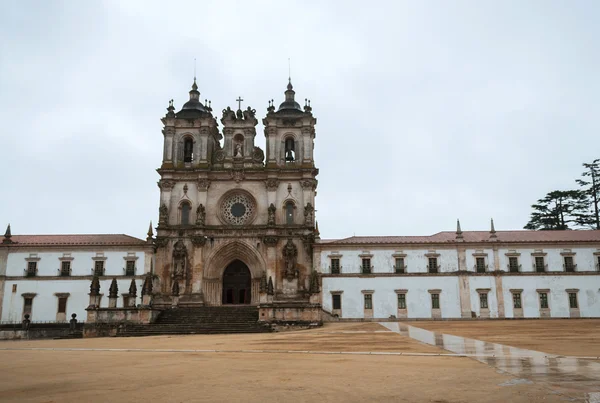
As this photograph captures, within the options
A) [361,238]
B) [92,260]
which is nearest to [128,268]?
[92,260]

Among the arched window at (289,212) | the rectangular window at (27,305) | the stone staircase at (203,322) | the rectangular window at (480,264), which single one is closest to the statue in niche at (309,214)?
the arched window at (289,212)

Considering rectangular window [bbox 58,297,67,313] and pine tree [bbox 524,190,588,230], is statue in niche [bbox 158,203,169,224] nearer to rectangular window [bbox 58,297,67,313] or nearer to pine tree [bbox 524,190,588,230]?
rectangular window [bbox 58,297,67,313]

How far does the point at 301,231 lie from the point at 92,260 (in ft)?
58.5

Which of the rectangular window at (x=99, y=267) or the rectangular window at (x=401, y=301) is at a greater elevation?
the rectangular window at (x=99, y=267)

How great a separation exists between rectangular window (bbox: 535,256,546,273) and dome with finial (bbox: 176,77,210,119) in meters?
31.8

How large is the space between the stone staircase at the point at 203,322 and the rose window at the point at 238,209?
8759mm

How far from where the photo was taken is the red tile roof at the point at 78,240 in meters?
43.9

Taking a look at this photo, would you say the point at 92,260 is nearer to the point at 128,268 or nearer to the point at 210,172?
the point at 128,268

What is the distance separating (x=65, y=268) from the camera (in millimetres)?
43312

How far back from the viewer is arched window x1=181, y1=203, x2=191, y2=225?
43875 mm

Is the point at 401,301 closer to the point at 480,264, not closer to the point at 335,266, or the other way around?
the point at 335,266

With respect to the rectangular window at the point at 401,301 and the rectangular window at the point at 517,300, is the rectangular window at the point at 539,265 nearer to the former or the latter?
the rectangular window at the point at 517,300

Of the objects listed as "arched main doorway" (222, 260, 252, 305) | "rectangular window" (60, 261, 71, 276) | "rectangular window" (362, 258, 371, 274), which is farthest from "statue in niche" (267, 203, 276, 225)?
"rectangular window" (60, 261, 71, 276)

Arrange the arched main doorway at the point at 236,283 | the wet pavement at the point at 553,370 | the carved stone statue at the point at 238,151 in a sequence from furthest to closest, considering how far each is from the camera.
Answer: the carved stone statue at the point at 238,151, the arched main doorway at the point at 236,283, the wet pavement at the point at 553,370
